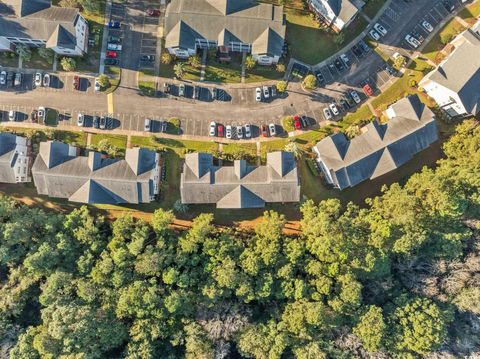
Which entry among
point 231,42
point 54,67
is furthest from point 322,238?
point 54,67

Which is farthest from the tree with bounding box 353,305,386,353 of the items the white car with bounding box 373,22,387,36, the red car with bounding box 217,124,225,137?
the white car with bounding box 373,22,387,36

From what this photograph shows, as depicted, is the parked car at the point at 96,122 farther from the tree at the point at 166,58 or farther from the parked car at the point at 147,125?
the tree at the point at 166,58

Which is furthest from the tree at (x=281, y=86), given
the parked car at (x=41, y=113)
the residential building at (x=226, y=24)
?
the parked car at (x=41, y=113)

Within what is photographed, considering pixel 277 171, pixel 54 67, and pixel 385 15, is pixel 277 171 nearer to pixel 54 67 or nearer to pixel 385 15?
pixel 385 15

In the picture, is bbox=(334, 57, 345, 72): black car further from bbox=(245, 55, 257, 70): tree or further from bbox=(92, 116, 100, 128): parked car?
bbox=(92, 116, 100, 128): parked car

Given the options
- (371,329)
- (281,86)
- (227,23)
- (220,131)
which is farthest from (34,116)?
(371,329)

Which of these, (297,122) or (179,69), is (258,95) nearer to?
(297,122)
